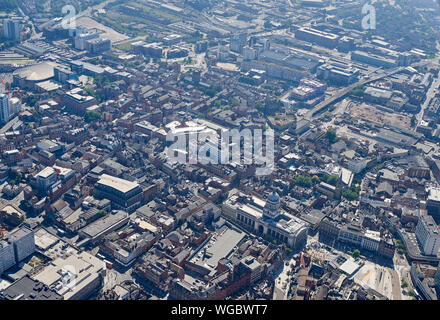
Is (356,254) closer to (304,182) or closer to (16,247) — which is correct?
(304,182)

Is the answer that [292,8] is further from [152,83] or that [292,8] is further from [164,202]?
[164,202]

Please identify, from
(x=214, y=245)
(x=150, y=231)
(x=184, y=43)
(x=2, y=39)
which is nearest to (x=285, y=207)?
(x=214, y=245)

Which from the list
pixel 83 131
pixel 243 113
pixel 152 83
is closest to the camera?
pixel 83 131

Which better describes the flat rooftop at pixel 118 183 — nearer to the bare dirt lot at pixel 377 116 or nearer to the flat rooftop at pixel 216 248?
the flat rooftop at pixel 216 248

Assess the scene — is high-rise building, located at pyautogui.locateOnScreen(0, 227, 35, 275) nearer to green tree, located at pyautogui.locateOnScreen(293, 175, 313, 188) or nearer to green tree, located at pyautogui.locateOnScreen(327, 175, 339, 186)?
green tree, located at pyautogui.locateOnScreen(293, 175, 313, 188)

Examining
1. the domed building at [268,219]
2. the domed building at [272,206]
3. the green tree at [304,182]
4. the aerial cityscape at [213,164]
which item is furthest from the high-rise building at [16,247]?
the green tree at [304,182]

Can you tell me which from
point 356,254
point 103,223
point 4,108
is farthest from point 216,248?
point 4,108
